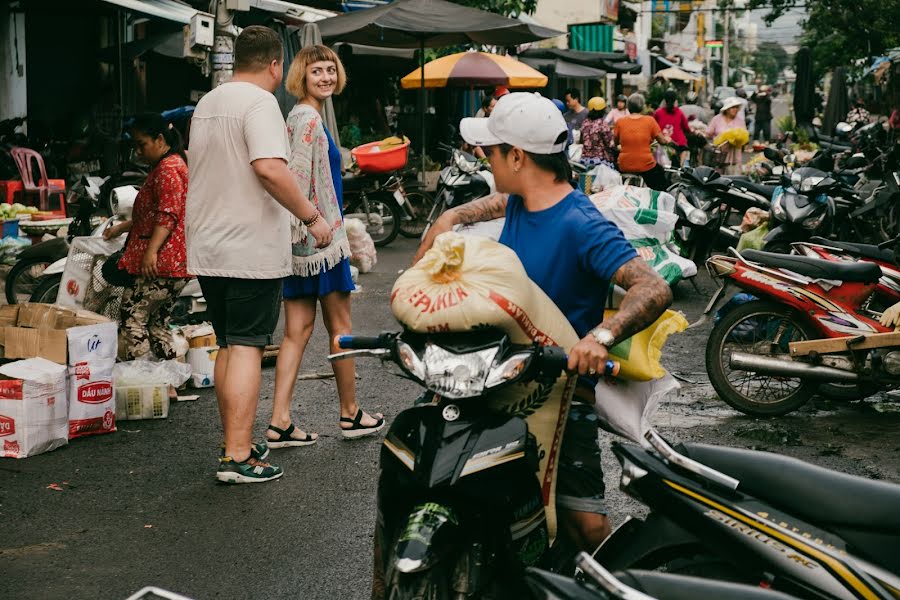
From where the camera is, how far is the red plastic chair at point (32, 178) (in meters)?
11.8

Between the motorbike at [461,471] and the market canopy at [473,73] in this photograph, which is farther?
the market canopy at [473,73]

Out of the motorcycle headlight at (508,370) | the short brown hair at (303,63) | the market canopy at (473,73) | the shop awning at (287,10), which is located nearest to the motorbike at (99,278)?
the short brown hair at (303,63)

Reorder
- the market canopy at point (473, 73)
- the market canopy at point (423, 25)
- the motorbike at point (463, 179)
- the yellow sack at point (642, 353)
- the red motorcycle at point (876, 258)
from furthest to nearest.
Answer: the market canopy at point (473, 73)
the market canopy at point (423, 25)
the motorbike at point (463, 179)
the red motorcycle at point (876, 258)
the yellow sack at point (642, 353)

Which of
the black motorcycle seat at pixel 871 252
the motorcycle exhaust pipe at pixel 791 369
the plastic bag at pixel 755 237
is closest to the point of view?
the motorcycle exhaust pipe at pixel 791 369

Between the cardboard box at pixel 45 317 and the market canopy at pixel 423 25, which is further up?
the market canopy at pixel 423 25

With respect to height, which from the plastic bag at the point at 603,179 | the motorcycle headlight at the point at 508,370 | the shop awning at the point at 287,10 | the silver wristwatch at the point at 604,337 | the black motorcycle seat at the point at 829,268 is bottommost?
the black motorcycle seat at the point at 829,268

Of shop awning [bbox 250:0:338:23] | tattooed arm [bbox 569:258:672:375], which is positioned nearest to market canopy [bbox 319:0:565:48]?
shop awning [bbox 250:0:338:23]

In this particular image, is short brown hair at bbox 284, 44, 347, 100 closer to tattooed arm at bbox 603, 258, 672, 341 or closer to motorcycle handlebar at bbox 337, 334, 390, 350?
motorcycle handlebar at bbox 337, 334, 390, 350

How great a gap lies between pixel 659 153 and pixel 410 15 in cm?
548

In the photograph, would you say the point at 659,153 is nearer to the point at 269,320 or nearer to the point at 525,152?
the point at 269,320

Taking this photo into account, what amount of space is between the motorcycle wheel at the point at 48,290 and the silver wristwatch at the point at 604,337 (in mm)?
5899

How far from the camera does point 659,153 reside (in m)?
18.8

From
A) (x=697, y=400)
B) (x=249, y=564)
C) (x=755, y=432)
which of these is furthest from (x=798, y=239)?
(x=249, y=564)

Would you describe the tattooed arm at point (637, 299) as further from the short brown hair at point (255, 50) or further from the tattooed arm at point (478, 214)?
the short brown hair at point (255, 50)
